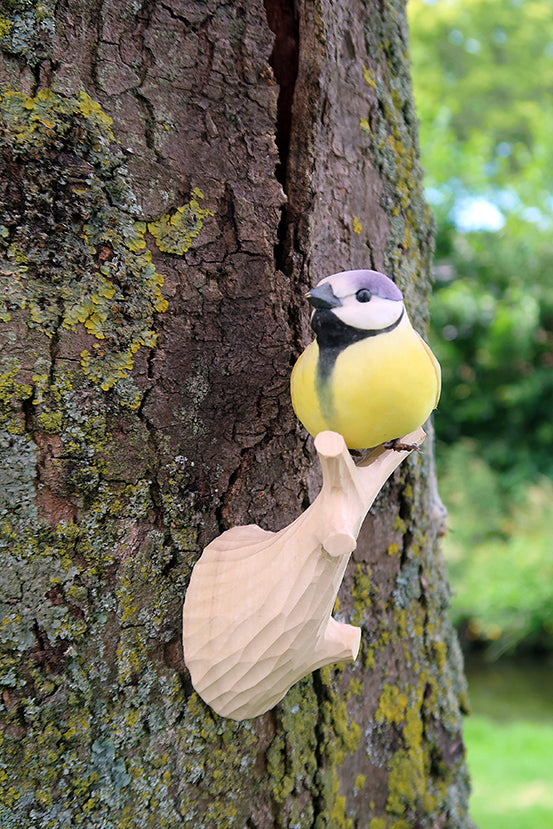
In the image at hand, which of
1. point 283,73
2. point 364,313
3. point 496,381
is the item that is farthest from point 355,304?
point 496,381

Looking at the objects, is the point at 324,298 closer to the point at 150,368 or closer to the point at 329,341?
the point at 329,341

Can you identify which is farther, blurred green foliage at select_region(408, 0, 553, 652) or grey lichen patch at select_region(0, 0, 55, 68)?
blurred green foliage at select_region(408, 0, 553, 652)

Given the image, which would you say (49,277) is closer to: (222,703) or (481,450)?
(222,703)

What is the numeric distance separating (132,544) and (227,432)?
6.2 inches

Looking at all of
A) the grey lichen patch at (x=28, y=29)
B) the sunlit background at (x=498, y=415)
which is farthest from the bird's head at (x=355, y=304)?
the sunlit background at (x=498, y=415)

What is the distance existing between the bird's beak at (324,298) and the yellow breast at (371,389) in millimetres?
38

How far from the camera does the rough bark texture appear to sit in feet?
2.25

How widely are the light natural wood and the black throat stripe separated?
4 cm

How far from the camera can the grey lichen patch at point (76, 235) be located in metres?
0.68

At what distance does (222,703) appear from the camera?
722mm

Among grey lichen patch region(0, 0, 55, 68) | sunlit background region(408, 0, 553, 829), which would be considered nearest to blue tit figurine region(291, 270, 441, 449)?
grey lichen patch region(0, 0, 55, 68)

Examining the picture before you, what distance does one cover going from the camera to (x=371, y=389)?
57cm

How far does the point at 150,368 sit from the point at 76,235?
153mm

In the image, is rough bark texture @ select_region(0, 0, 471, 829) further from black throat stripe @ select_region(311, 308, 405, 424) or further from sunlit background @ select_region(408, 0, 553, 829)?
sunlit background @ select_region(408, 0, 553, 829)
